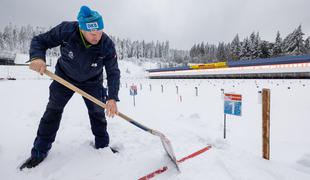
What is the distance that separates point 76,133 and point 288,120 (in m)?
6.68

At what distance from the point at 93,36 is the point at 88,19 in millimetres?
231

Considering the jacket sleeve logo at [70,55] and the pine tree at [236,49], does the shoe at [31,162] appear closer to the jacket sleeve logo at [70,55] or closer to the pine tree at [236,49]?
the jacket sleeve logo at [70,55]

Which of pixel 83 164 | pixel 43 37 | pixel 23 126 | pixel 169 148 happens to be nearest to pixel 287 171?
pixel 169 148

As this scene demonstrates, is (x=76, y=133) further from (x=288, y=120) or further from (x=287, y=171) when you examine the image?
(x=288, y=120)

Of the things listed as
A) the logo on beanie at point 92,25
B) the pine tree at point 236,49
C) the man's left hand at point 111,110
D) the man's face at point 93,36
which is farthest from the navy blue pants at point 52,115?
the pine tree at point 236,49

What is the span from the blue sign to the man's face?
3065 mm

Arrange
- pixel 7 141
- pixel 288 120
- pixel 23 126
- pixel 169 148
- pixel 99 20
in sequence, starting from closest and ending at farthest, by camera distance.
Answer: pixel 99 20
pixel 169 148
pixel 7 141
pixel 23 126
pixel 288 120

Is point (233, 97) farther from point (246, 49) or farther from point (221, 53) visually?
point (221, 53)

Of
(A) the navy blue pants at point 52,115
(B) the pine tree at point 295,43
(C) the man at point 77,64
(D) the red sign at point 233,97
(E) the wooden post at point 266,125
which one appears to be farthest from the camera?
(B) the pine tree at point 295,43

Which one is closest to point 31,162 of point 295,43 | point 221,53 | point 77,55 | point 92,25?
point 77,55

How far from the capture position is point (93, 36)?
2533 millimetres

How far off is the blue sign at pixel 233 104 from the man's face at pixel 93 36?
10.1 feet

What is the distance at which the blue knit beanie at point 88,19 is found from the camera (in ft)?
7.89

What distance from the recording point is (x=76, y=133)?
432 centimetres
